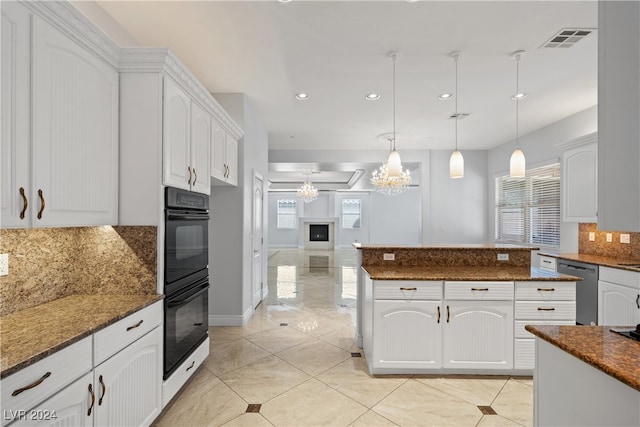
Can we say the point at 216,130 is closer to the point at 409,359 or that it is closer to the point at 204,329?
the point at 204,329

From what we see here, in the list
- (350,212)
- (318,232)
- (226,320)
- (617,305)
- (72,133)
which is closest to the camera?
(72,133)

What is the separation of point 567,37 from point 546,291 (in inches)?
89.3

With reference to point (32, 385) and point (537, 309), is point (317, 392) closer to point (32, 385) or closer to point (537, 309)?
point (32, 385)

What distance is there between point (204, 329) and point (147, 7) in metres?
2.69

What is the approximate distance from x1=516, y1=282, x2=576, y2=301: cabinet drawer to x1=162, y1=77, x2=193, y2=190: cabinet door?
115 inches

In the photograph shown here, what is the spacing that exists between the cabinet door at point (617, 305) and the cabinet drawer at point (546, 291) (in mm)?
1083

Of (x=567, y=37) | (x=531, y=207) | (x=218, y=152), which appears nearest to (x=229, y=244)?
(x=218, y=152)

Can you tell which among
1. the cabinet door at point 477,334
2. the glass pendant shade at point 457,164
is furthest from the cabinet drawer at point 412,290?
the glass pendant shade at point 457,164

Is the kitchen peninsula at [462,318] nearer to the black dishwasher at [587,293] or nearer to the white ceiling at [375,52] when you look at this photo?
the black dishwasher at [587,293]

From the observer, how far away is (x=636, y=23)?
1.07m

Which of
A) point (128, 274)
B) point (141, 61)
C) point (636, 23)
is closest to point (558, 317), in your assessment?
point (636, 23)

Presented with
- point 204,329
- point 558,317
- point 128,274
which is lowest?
point 204,329

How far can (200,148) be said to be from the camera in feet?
8.92

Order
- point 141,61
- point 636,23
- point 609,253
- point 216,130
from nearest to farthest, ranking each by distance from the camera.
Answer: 1. point 636,23
2. point 141,61
3. point 216,130
4. point 609,253
